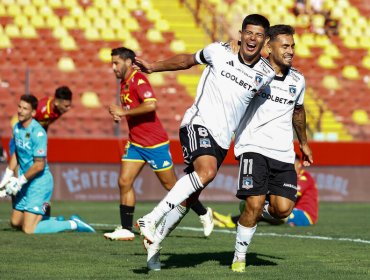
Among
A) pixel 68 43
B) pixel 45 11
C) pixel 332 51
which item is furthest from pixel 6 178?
pixel 332 51

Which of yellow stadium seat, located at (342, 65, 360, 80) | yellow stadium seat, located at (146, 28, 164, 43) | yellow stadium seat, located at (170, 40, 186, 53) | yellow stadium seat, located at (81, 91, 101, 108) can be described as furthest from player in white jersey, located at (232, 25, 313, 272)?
yellow stadium seat, located at (342, 65, 360, 80)

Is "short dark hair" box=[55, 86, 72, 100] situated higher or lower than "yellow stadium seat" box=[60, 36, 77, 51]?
lower

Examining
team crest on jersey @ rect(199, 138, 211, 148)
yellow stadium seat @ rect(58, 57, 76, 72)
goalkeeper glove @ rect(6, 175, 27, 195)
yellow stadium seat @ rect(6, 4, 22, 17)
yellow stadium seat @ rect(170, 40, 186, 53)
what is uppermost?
yellow stadium seat @ rect(6, 4, 22, 17)

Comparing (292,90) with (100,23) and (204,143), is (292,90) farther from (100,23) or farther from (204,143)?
(100,23)

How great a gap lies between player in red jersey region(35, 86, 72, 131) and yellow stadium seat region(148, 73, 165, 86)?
860 centimetres

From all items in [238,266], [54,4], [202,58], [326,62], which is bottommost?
[238,266]

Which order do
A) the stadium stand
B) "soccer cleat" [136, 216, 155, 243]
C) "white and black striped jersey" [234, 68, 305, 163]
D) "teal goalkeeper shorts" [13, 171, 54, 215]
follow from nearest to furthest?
"soccer cleat" [136, 216, 155, 243], "white and black striped jersey" [234, 68, 305, 163], "teal goalkeeper shorts" [13, 171, 54, 215], the stadium stand

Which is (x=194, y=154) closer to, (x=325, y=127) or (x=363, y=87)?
(x=325, y=127)

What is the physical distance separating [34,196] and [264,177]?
4639mm

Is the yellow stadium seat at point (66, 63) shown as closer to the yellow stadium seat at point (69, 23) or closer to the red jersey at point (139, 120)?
the yellow stadium seat at point (69, 23)

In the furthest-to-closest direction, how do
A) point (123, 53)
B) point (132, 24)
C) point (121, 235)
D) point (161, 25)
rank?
point (161, 25) → point (132, 24) → point (123, 53) → point (121, 235)

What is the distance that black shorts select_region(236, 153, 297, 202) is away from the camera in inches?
343

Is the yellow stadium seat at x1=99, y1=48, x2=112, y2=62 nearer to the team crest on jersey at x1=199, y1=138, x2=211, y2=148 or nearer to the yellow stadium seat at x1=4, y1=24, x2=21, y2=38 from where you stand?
the yellow stadium seat at x1=4, y1=24, x2=21, y2=38

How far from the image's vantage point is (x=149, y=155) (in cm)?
1219
